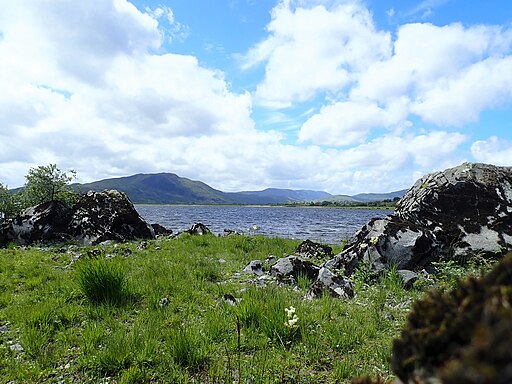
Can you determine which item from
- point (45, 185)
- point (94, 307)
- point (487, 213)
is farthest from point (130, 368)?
point (45, 185)

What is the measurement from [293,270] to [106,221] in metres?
14.4

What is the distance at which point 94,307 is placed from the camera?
747cm

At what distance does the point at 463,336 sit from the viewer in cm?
141

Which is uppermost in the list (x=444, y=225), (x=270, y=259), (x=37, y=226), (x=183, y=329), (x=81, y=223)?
(x=444, y=225)

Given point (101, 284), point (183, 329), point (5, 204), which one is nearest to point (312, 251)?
point (101, 284)

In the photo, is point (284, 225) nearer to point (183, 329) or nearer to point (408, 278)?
point (408, 278)

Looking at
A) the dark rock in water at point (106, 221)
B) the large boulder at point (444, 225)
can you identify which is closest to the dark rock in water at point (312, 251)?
Answer: the large boulder at point (444, 225)

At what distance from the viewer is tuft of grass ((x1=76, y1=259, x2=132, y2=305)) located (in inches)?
312

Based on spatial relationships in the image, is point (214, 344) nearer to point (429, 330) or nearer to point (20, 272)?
point (429, 330)

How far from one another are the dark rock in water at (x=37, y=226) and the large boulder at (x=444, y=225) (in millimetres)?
16666

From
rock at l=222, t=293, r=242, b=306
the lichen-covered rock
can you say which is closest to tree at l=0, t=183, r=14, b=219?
rock at l=222, t=293, r=242, b=306

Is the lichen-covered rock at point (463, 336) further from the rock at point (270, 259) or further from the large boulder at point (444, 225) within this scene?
the rock at point (270, 259)

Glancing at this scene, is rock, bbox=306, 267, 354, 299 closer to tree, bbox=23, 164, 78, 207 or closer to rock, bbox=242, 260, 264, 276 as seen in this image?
rock, bbox=242, 260, 264, 276

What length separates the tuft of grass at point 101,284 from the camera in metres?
7.93
